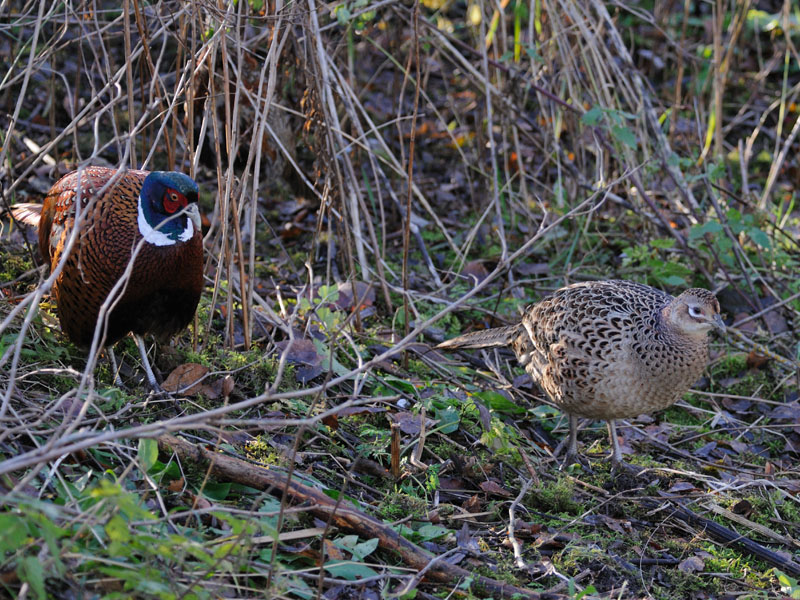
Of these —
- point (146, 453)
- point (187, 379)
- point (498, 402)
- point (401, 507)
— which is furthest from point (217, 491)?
Answer: point (498, 402)

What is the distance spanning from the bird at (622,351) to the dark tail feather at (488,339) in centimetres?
30

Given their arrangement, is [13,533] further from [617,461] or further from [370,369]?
[617,461]

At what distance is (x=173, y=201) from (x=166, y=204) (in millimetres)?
31

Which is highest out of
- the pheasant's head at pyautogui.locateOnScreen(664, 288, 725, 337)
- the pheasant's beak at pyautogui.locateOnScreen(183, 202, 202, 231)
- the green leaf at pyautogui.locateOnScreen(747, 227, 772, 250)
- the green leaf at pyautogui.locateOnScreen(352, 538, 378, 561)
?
the pheasant's beak at pyautogui.locateOnScreen(183, 202, 202, 231)

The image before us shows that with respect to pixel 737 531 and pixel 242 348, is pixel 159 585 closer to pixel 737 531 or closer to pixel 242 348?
pixel 242 348

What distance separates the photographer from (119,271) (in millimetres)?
3422

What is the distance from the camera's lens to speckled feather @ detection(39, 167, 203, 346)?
3.42 meters

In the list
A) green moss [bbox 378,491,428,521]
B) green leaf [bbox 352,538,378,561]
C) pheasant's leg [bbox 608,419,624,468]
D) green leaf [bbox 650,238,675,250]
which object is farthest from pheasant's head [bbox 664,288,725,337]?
green leaf [bbox 352,538,378,561]

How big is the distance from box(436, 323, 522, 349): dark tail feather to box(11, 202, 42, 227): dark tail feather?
2032 mm

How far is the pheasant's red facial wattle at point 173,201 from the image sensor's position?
11.4 feet

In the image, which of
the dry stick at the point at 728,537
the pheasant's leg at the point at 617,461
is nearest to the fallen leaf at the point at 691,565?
the dry stick at the point at 728,537

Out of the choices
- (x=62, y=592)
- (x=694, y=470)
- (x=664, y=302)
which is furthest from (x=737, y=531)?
(x=62, y=592)

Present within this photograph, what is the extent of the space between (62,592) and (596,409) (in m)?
2.42

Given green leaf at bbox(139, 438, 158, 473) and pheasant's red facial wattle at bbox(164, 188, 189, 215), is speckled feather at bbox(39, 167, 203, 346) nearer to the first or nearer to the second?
pheasant's red facial wattle at bbox(164, 188, 189, 215)
